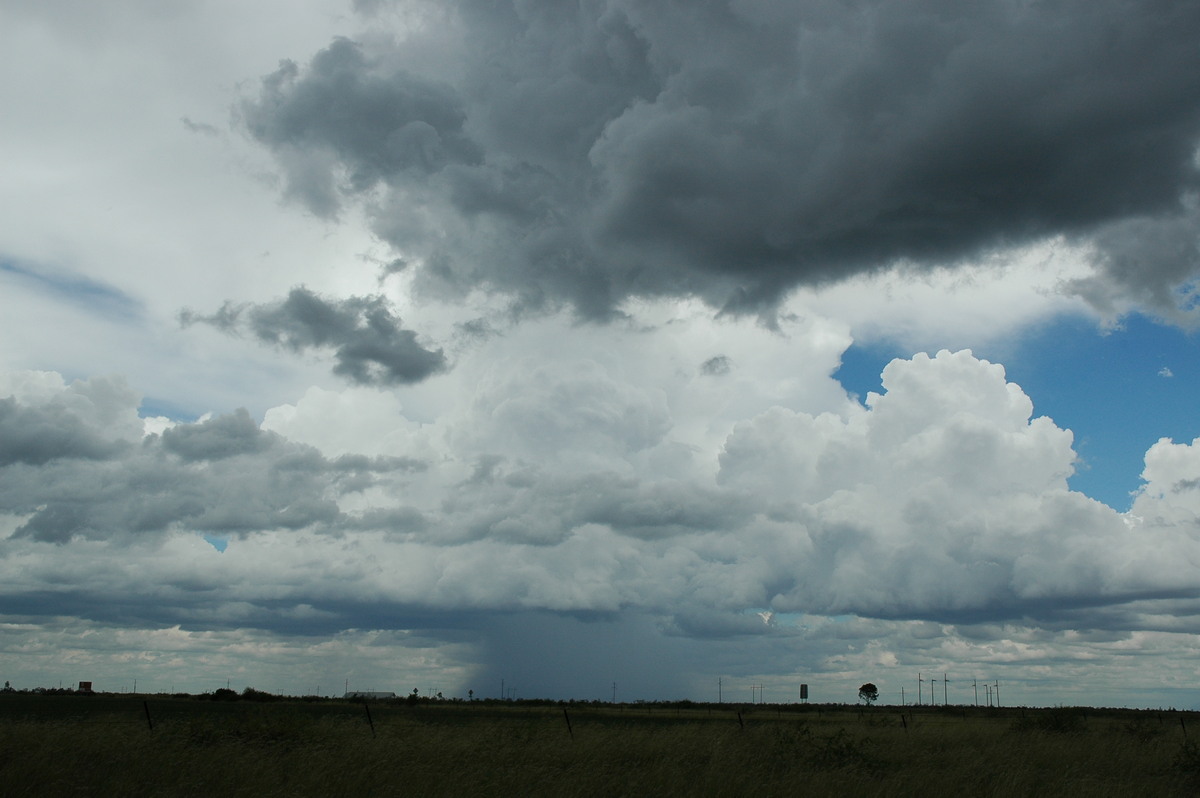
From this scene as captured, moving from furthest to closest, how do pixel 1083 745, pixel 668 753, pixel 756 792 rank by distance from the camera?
pixel 1083 745, pixel 668 753, pixel 756 792

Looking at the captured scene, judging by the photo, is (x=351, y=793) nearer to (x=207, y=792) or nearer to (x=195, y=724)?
(x=207, y=792)

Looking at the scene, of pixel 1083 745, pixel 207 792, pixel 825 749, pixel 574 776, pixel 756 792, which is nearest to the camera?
pixel 207 792

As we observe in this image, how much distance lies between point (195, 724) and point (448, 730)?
28.2 feet

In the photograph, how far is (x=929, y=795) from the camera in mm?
22641

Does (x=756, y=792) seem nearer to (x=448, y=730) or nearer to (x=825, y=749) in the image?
(x=825, y=749)

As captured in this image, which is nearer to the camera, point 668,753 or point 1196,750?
point 668,753

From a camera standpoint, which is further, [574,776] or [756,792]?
[574,776]

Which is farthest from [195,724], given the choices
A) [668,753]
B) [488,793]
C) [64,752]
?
[668,753]

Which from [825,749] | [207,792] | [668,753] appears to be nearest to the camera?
[207,792]

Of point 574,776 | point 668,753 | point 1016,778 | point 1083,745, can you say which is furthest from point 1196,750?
point 574,776

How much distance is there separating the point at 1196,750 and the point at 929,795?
15.9m

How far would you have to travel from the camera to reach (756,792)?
21.8m

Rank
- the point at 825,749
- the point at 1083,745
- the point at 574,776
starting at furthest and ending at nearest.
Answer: the point at 1083,745 < the point at 825,749 < the point at 574,776

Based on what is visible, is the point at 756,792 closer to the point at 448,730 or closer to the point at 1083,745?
the point at 448,730
